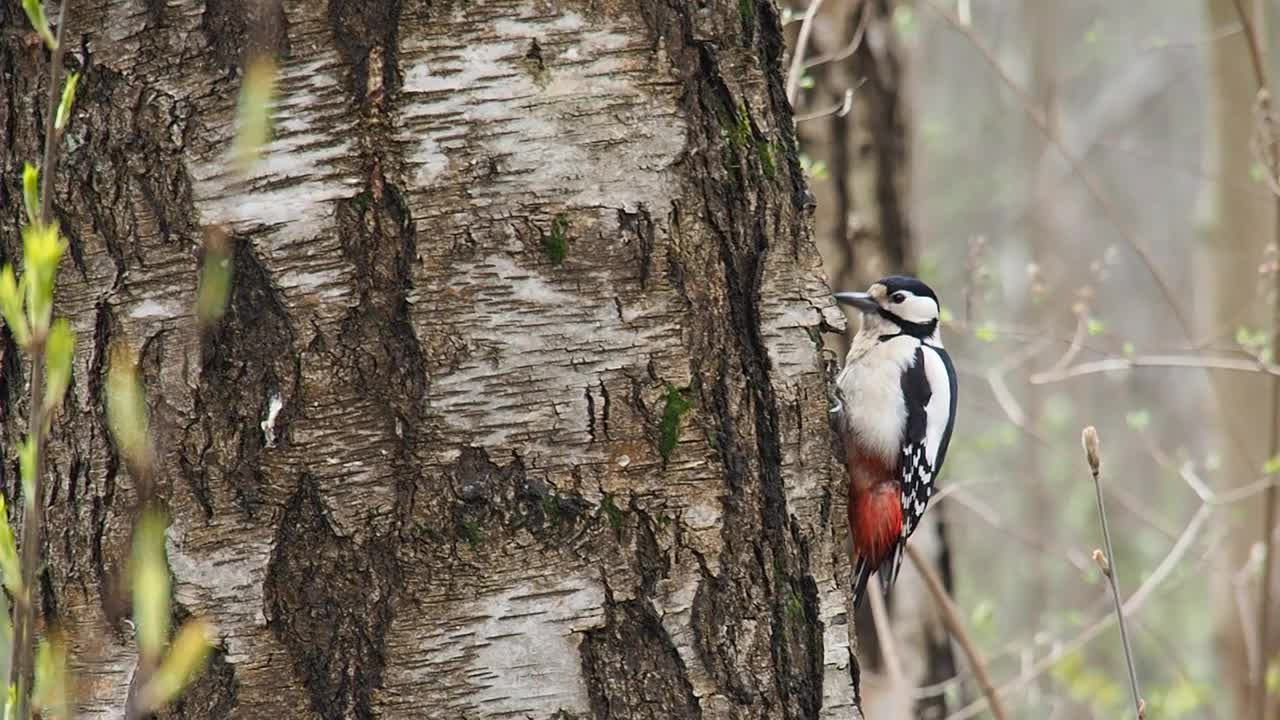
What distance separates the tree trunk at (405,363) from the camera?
165 cm

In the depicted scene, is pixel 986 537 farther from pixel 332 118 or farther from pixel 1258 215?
pixel 332 118

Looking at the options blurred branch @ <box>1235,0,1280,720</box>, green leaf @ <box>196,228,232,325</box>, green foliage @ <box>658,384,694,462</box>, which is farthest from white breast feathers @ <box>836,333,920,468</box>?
green leaf @ <box>196,228,232,325</box>

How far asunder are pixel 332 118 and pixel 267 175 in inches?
4.0

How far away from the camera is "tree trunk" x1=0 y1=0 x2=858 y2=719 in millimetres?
1646

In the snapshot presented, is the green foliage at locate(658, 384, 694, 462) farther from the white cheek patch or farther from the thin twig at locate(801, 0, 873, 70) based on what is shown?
the white cheek patch

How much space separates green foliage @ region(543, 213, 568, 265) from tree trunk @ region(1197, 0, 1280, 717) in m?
3.32

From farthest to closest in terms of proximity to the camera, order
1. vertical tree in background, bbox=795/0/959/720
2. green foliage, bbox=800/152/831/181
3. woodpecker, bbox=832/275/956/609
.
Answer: vertical tree in background, bbox=795/0/959/720 → woodpecker, bbox=832/275/956/609 → green foliage, bbox=800/152/831/181

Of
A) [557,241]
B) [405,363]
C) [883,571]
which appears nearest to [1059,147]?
[883,571]

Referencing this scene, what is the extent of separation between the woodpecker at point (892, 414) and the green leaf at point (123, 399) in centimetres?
160

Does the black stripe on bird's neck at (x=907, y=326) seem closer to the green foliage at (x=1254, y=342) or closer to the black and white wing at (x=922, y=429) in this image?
the black and white wing at (x=922, y=429)

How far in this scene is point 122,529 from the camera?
1.69m

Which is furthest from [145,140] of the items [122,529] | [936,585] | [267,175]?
[936,585]

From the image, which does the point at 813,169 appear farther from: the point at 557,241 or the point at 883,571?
the point at 557,241

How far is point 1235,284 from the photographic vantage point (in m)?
4.73
